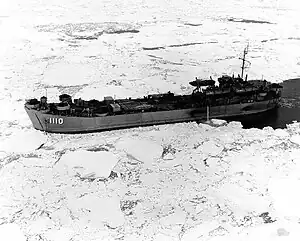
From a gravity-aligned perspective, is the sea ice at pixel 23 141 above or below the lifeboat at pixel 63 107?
below

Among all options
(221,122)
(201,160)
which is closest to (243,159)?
(201,160)

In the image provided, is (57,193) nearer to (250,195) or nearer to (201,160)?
(201,160)

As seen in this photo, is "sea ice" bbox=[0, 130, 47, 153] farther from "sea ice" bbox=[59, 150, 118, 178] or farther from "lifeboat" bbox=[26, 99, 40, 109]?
"sea ice" bbox=[59, 150, 118, 178]

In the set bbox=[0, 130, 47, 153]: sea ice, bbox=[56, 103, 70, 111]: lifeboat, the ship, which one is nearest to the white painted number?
the ship

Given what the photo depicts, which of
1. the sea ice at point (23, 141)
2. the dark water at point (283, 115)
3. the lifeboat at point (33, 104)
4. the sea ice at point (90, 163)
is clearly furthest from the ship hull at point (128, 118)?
the sea ice at point (90, 163)

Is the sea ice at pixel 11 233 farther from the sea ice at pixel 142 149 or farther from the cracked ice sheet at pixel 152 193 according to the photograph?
the sea ice at pixel 142 149
